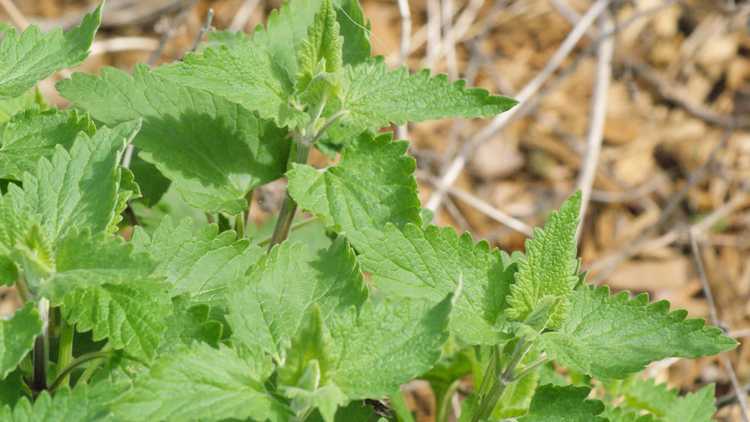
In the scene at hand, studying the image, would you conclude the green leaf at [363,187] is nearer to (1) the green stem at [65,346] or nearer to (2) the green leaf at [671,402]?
(1) the green stem at [65,346]

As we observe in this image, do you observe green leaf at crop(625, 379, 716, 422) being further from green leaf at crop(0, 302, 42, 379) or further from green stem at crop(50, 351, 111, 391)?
green leaf at crop(0, 302, 42, 379)

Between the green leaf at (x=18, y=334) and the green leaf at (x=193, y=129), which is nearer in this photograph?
the green leaf at (x=18, y=334)

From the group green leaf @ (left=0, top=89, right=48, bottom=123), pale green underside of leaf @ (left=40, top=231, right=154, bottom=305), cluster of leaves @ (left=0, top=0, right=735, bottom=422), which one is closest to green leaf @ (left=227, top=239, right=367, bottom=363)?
cluster of leaves @ (left=0, top=0, right=735, bottom=422)

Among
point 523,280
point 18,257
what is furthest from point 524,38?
point 18,257

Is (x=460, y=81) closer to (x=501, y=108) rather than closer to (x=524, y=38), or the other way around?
(x=501, y=108)

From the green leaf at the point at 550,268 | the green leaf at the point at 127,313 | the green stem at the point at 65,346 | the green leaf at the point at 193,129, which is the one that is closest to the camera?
the green leaf at the point at 127,313

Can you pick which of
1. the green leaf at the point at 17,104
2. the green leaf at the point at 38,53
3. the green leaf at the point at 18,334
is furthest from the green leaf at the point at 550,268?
the green leaf at the point at 17,104
